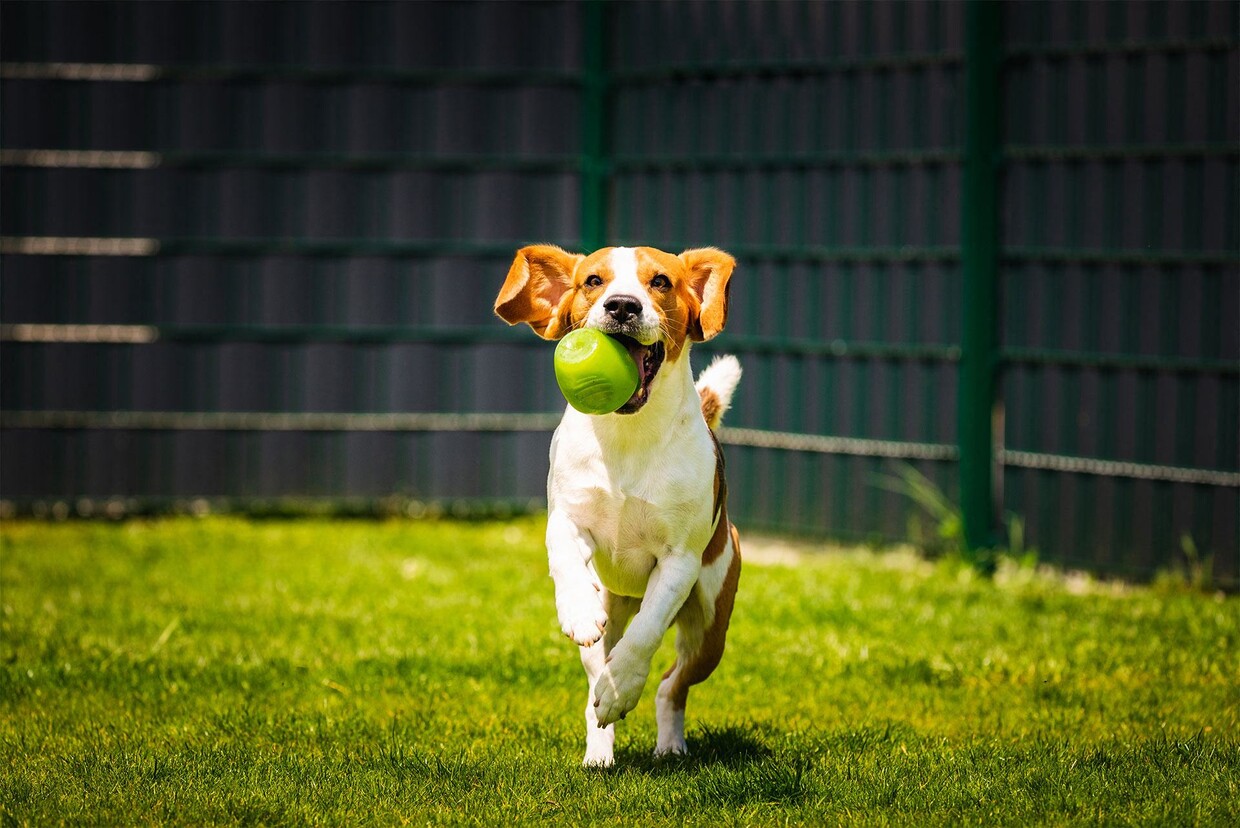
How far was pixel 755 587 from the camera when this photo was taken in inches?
320

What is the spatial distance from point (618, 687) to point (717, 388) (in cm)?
138

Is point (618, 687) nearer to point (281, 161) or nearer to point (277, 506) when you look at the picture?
point (277, 506)

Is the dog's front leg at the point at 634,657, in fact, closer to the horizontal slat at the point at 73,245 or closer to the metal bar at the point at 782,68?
the metal bar at the point at 782,68

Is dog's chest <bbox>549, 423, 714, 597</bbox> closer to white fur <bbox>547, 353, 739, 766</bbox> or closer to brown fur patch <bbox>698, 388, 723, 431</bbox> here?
white fur <bbox>547, 353, 739, 766</bbox>

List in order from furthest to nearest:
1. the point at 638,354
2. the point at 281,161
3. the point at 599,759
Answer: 1. the point at 281,161
2. the point at 599,759
3. the point at 638,354

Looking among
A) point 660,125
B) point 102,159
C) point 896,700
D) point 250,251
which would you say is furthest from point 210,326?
point 896,700

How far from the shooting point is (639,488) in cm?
501

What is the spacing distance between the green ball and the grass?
3.58 ft

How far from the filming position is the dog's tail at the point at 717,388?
577 cm

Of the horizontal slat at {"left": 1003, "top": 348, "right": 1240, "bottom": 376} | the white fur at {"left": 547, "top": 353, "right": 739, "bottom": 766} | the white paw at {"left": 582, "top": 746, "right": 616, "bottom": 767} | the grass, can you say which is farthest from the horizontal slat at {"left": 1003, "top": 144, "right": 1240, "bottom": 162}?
the white paw at {"left": 582, "top": 746, "right": 616, "bottom": 767}

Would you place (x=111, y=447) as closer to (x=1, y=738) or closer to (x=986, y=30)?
(x=1, y=738)

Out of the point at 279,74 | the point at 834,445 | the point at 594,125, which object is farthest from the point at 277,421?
the point at 834,445

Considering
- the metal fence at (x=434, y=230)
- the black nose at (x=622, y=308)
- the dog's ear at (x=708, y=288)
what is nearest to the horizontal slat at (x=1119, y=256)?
the metal fence at (x=434, y=230)

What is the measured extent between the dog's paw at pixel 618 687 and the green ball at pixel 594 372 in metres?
0.72
